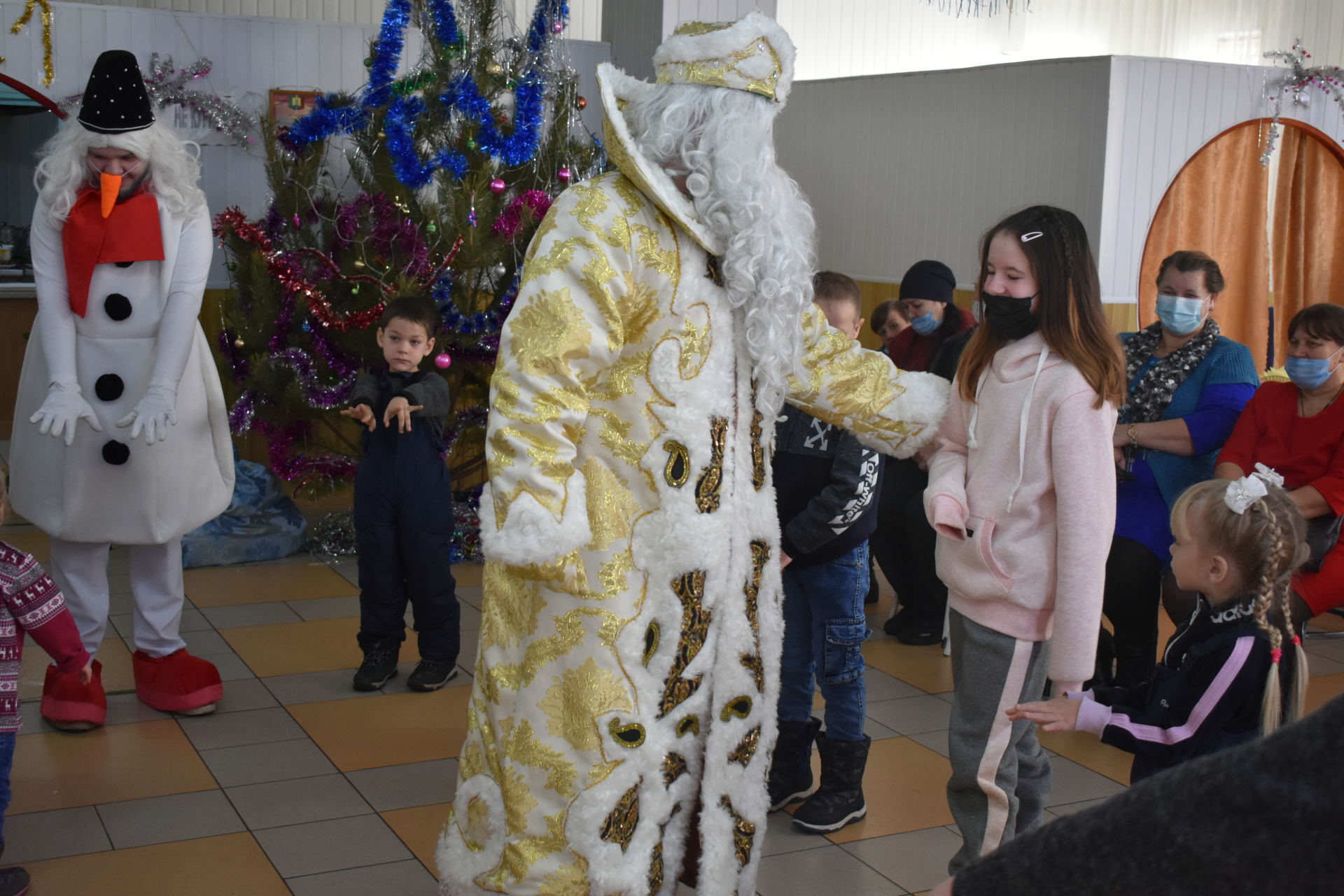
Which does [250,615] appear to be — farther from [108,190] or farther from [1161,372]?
[1161,372]

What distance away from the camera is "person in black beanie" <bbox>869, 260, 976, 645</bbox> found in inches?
176

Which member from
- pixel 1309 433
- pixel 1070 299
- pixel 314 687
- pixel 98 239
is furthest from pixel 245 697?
pixel 1309 433

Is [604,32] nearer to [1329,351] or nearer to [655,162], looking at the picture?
[1329,351]

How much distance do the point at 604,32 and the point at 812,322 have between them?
4.73 metres

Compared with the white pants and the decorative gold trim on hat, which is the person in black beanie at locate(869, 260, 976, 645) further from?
the white pants

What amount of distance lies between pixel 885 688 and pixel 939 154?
398cm

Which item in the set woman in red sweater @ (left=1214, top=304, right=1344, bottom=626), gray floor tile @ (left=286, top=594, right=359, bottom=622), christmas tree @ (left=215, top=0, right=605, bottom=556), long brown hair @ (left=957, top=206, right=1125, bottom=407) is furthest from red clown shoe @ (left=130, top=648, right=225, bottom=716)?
woman in red sweater @ (left=1214, top=304, right=1344, bottom=626)

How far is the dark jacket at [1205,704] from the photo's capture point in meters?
2.09

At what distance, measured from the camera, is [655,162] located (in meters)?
2.12

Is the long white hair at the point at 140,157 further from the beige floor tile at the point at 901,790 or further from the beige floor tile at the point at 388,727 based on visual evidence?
the beige floor tile at the point at 901,790

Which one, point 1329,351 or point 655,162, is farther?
point 1329,351

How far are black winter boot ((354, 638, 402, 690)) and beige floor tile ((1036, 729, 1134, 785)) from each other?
6.32 ft

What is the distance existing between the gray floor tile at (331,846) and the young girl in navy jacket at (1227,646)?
150 centimetres

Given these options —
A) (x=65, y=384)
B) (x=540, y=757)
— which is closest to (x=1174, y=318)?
(x=540, y=757)
